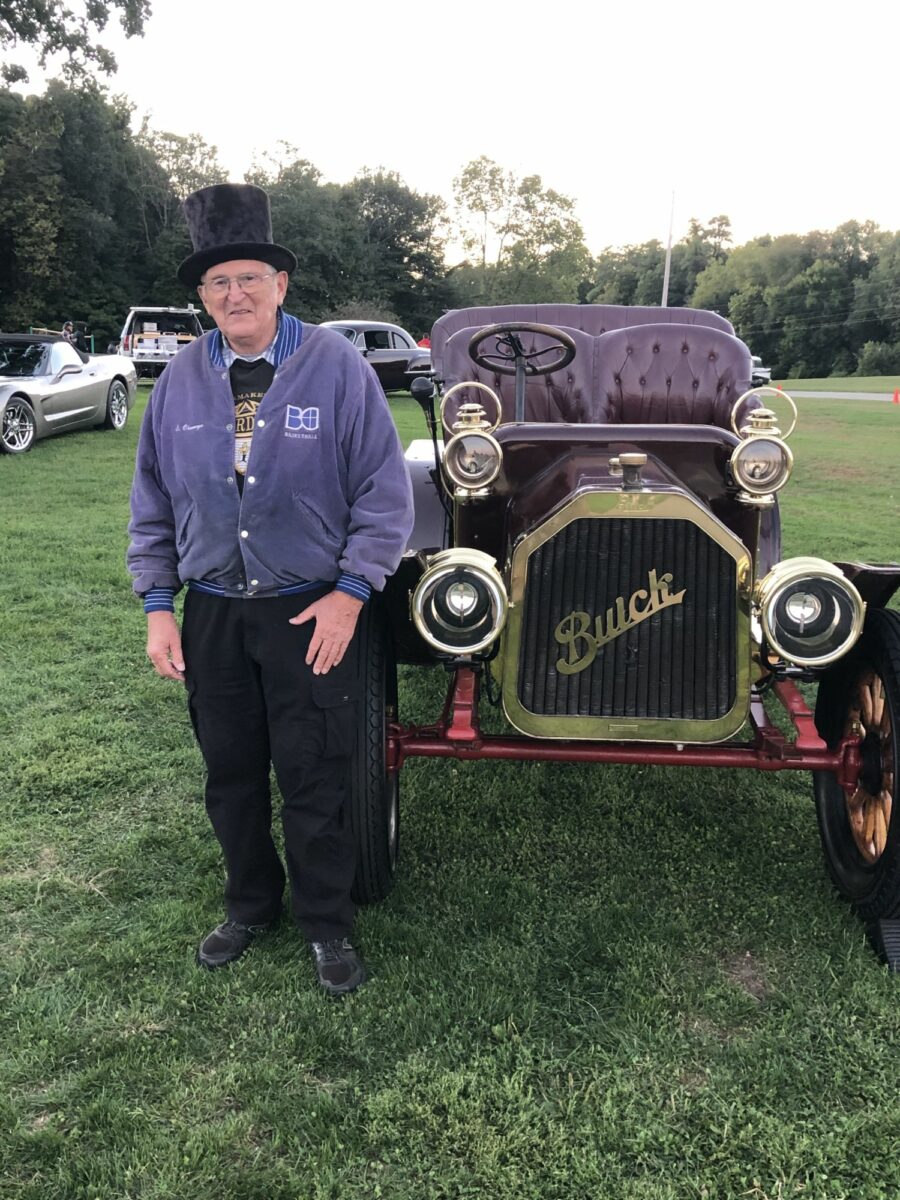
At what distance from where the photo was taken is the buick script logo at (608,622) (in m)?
2.55

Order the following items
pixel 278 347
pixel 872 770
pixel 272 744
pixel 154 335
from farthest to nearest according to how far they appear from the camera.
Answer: pixel 154 335 → pixel 872 770 → pixel 272 744 → pixel 278 347

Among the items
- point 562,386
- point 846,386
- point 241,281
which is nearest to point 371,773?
point 241,281

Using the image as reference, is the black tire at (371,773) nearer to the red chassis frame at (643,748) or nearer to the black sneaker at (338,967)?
the red chassis frame at (643,748)

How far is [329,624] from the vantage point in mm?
2287

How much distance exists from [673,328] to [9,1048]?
4138 mm

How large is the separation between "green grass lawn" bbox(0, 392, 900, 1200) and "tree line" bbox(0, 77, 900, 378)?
76.0 ft

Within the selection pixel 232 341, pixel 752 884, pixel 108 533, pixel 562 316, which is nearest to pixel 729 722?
pixel 752 884

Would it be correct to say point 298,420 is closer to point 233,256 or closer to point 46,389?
point 233,256

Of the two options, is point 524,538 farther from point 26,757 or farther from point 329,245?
point 329,245

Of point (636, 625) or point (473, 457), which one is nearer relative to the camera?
point (636, 625)

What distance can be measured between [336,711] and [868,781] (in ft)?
5.28

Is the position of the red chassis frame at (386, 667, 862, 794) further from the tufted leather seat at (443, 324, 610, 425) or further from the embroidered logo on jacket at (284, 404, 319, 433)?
the tufted leather seat at (443, 324, 610, 425)

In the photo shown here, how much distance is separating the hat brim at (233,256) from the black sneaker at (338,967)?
1820 mm

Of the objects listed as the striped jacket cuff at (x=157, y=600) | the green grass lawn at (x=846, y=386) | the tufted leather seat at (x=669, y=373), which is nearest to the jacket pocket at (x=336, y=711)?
the striped jacket cuff at (x=157, y=600)
